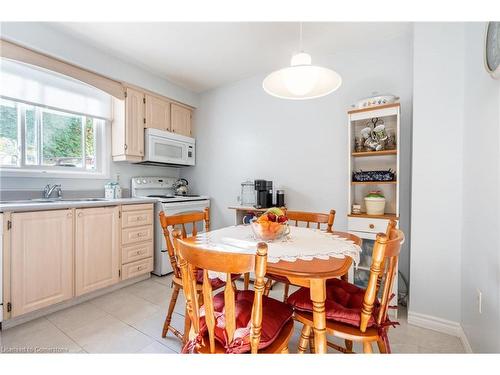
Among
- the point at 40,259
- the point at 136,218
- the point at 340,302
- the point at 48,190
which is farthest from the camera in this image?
A: the point at 136,218

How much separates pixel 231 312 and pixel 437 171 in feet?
6.05

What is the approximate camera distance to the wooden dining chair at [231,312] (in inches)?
31.6

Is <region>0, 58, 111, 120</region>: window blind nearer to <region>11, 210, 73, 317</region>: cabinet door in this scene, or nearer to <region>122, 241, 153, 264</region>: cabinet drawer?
<region>11, 210, 73, 317</region>: cabinet door

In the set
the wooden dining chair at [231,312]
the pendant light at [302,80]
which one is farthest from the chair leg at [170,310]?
the pendant light at [302,80]

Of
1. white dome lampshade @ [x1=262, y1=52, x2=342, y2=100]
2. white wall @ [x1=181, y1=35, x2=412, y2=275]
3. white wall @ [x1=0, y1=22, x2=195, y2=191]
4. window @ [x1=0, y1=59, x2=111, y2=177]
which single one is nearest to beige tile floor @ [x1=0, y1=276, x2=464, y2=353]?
white wall @ [x1=181, y1=35, x2=412, y2=275]

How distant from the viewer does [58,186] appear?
2445 mm

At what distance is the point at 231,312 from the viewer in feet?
2.79

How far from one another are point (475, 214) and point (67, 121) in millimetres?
3786

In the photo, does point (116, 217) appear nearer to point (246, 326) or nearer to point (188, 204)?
point (188, 204)

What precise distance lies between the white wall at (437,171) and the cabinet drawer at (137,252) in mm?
2625

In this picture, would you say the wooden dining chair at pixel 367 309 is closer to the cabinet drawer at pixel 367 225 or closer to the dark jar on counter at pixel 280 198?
the cabinet drawer at pixel 367 225

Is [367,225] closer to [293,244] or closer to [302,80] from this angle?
[293,244]

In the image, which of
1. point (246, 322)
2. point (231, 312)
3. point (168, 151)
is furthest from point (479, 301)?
point (168, 151)

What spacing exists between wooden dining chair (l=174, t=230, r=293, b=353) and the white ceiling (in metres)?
2.08
